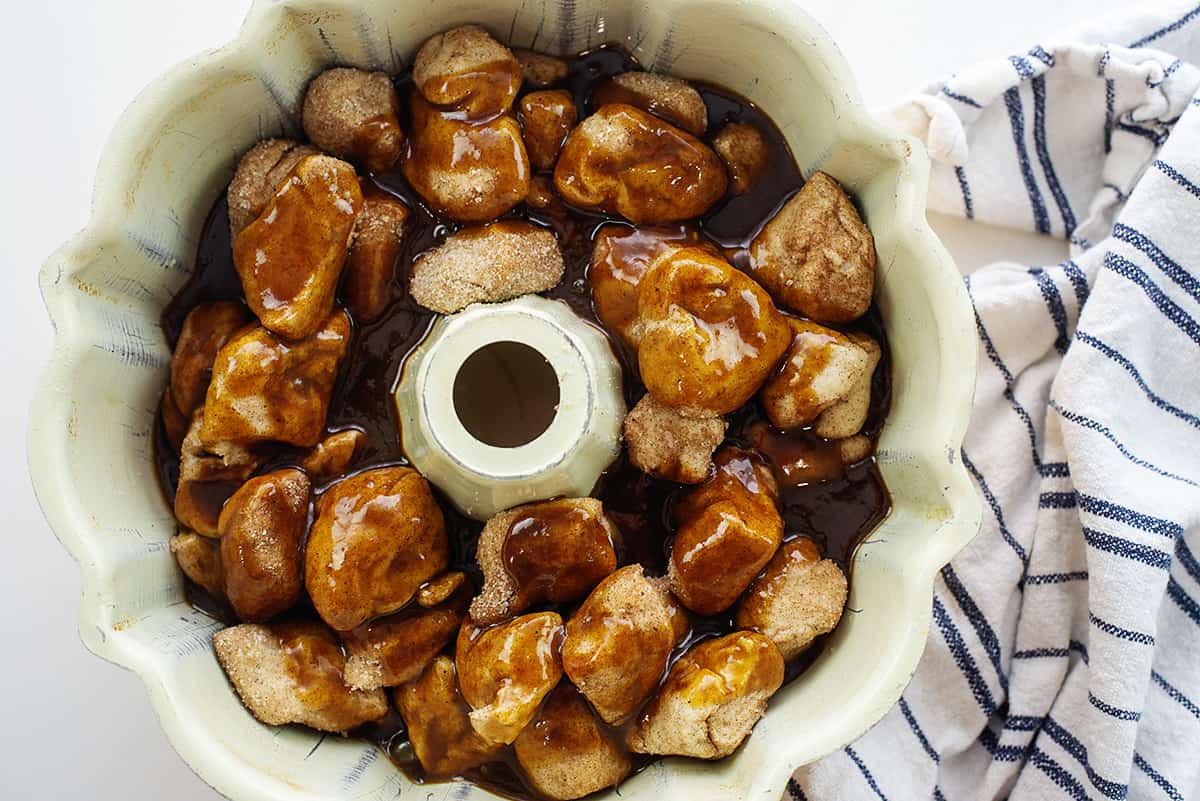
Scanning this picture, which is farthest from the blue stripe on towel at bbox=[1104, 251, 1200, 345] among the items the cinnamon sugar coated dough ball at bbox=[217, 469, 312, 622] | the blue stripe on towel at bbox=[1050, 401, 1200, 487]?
the cinnamon sugar coated dough ball at bbox=[217, 469, 312, 622]

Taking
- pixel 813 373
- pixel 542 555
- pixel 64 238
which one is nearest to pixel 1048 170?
pixel 813 373

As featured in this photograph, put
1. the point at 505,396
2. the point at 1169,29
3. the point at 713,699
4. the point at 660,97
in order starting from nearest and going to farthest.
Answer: the point at 713,699, the point at 660,97, the point at 505,396, the point at 1169,29

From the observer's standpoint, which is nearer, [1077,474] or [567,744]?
[567,744]

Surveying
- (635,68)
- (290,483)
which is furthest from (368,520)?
(635,68)

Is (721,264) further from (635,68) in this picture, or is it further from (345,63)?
(345,63)

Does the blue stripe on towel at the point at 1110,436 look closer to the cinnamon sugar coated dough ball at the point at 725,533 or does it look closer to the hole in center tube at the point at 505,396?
the cinnamon sugar coated dough ball at the point at 725,533

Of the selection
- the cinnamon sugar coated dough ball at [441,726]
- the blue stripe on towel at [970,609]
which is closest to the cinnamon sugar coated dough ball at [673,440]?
the cinnamon sugar coated dough ball at [441,726]

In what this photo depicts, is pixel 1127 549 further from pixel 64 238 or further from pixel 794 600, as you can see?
pixel 64 238
